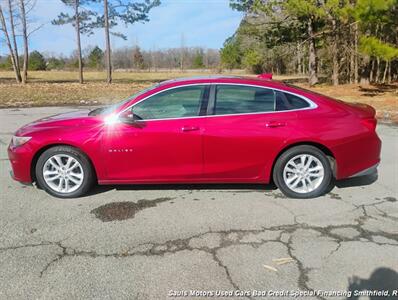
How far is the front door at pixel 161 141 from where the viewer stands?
450cm

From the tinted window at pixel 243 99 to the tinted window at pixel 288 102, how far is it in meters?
0.07

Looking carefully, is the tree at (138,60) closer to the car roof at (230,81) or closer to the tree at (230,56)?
the tree at (230,56)

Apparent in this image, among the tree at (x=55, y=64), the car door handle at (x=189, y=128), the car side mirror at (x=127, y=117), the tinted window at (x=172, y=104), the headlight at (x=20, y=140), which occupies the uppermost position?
the tree at (x=55, y=64)

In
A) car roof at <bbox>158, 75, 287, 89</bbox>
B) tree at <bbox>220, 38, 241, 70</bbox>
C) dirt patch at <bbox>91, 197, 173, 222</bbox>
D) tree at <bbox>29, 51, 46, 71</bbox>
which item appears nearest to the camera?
dirt patch at <bbox>91, 197, 173, 222</bbox>

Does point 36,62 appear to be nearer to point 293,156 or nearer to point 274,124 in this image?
point 274,124

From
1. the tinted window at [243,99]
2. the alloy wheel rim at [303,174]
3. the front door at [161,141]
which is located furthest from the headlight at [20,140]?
the alloy wheel rim at [303,174]

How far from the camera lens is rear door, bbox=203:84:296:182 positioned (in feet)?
14.8

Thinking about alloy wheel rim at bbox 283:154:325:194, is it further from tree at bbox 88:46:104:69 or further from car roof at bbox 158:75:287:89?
tree at bbox 88:46:104:69

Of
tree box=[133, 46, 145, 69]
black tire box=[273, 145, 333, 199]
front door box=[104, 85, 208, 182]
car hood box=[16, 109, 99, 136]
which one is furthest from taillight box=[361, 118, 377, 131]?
tree box=[133, 46, 145, 69]

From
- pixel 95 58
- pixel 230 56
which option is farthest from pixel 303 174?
pixel 95 58

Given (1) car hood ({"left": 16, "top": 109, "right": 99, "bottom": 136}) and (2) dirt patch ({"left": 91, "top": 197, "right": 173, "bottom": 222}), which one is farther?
(1) car hood ({"left": 16, "top": 109, "right": 99, "bottom": 136})

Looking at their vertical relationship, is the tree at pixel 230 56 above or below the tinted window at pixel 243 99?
above

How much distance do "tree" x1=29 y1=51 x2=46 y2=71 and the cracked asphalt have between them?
70.4 m

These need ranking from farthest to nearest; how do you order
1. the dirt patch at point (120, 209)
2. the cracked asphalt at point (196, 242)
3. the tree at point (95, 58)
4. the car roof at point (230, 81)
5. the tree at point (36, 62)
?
1. the tree at point (95, 58)
2. the tree at point (36, 62)
3. the car roof at point (230, 81)
4. the dirt patch at point (120, 209)
5. the cracked asphalt at point (196, 242)
